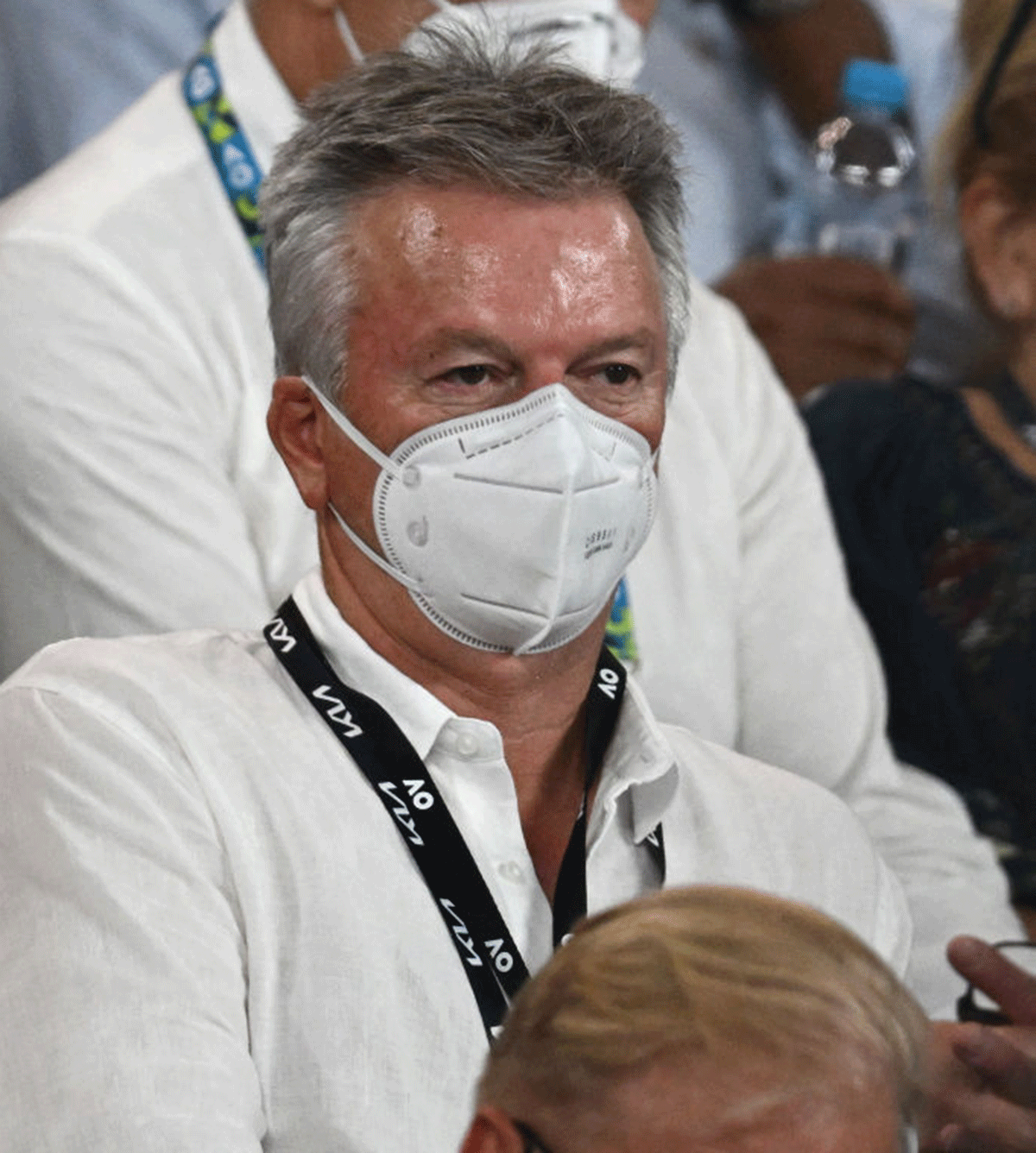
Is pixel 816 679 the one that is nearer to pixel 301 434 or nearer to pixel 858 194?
pixel 301 434

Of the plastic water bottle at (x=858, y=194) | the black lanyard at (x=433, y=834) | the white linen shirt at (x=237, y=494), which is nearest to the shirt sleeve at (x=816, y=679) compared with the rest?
the white linen shirt at (x=237, y=494)

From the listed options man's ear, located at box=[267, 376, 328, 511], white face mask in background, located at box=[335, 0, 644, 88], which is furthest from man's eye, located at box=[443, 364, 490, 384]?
white face mask in background, located at box=[335, 0, 644, 88]

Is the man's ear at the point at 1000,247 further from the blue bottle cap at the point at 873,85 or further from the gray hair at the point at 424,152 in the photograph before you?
the gray hair at the point at 424,152

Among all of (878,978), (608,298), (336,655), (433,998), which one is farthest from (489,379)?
(878,978)

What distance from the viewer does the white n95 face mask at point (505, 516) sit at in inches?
60.1

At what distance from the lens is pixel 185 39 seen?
2.88 metres

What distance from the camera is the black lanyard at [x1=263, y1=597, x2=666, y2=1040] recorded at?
4.75 ft

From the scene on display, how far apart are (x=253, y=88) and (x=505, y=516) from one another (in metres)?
0.80

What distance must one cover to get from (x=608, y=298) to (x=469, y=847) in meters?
0.37

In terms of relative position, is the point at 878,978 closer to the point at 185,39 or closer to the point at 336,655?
the point at 336,655

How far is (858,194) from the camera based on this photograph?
3.35 meters

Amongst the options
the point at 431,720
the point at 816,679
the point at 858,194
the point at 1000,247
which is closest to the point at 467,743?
the point at 431,720

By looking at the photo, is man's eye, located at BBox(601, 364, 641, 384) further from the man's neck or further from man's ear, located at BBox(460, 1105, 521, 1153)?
man's ear, located at BBox(460, 1105, 521, 1153)

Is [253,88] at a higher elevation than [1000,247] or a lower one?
higher
